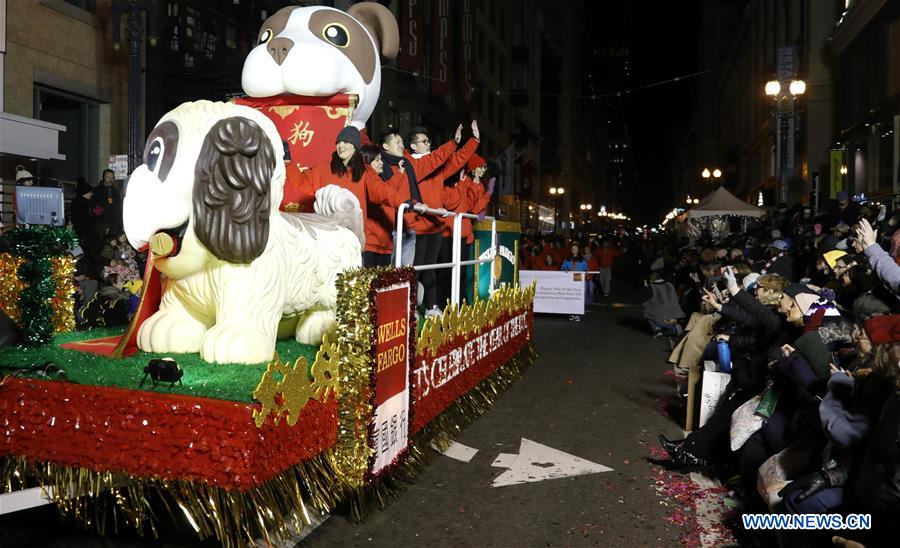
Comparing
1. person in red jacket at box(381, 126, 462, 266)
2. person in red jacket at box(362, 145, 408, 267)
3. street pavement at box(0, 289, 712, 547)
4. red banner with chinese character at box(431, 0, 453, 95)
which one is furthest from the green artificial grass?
red banner with chinese character at box(431, 0, 453, 95)

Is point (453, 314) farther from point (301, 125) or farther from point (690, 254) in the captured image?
point (690, 254)

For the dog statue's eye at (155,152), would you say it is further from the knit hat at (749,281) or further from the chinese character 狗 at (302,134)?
the knit hat at (749,281)

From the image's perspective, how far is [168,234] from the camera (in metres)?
4.27

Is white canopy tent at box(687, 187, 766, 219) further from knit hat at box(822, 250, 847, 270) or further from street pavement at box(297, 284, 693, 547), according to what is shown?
knit hat at box(822, 250, 847, 270)

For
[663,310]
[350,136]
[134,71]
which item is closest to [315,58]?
[350,136]

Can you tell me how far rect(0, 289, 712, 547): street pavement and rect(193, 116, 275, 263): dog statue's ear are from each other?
1651 millimetres

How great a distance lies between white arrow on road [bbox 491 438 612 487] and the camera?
208 inches

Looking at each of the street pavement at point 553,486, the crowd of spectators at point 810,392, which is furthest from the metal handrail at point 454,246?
the crowd of spectators at point 810,392

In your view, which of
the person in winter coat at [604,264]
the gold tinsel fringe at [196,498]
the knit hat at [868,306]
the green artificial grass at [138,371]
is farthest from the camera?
the person in winter coat at [604,264]

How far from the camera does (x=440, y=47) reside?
20312 millimetres

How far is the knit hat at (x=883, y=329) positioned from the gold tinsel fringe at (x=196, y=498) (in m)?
2.92

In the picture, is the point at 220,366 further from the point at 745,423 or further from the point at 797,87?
the point at 797,87

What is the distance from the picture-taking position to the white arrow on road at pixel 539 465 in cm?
529

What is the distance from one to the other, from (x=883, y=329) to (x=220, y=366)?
3.55 m
